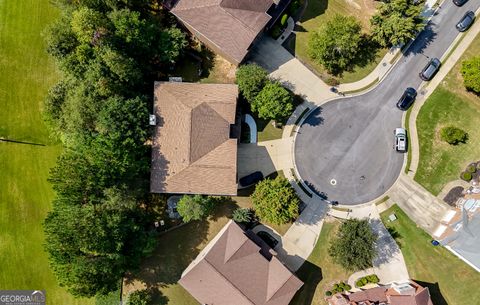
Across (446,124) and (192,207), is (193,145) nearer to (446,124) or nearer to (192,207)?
(192,207)

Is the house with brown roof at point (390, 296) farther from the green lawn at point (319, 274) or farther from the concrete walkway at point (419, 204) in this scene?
the concrete walkway at point (419, 204)

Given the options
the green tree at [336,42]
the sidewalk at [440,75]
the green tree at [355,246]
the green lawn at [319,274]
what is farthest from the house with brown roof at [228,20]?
the green lawn at [319,274]

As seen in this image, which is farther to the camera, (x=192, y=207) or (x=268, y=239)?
(x=268, y=239)

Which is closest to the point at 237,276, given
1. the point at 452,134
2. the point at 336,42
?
the point at 336,42

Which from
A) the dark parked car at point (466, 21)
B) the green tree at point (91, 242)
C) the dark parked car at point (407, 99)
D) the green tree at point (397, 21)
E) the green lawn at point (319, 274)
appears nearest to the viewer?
the green tree at point (91, 242)

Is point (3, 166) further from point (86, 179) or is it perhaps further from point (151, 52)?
point (151, 52)

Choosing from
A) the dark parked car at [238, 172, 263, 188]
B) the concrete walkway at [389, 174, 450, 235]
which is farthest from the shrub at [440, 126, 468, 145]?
the dark parked car at [238, 172, 263, 188]

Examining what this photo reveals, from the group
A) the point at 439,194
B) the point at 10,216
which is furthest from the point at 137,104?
the point at 439,194
